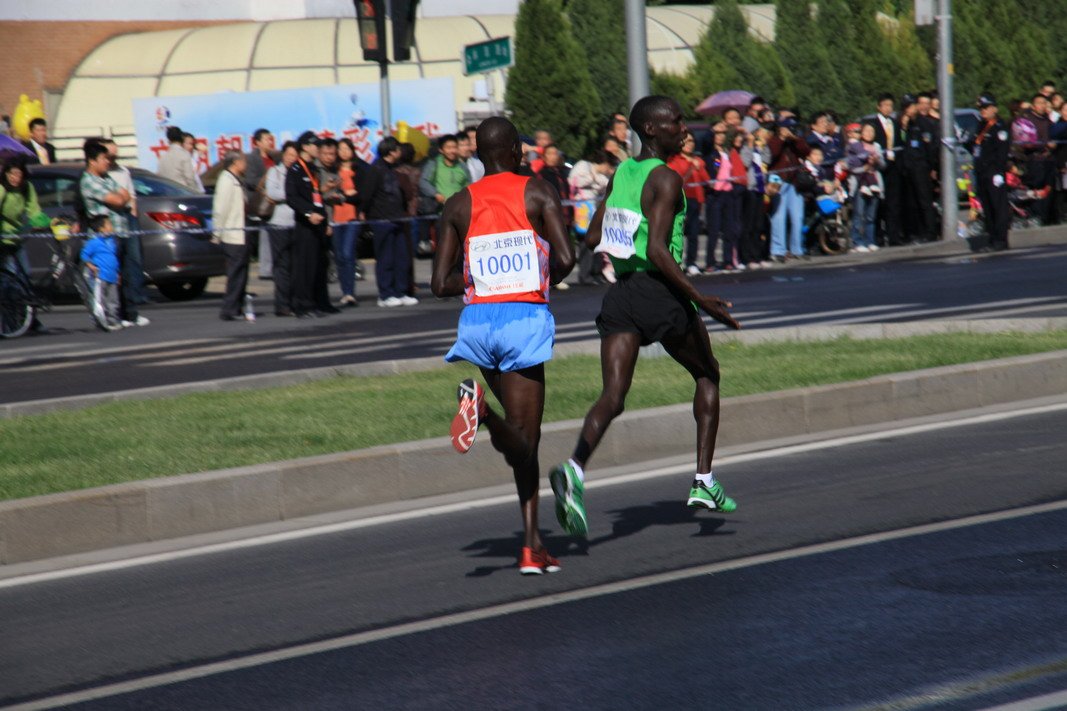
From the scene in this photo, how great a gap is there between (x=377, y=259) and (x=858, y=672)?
15706 mm

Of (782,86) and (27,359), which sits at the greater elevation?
(782,86)

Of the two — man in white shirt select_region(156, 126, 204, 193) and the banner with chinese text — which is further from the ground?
the banner with chinese text

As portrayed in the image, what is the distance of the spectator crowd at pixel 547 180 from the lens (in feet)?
61.7

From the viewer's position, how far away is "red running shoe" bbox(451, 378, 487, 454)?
6.63m

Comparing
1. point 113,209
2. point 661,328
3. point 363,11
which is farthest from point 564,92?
point 661,328

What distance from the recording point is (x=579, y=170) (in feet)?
71.1

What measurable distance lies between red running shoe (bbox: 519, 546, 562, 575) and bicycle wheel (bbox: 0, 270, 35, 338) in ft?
39.4

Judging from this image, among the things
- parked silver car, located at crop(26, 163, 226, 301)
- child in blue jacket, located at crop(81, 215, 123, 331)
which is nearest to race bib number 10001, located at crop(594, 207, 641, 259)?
child in blue jacket, located at crop(81, 215, 123, 331)

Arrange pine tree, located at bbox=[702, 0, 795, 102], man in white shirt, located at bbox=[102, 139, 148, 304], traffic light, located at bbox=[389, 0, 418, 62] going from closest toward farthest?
man in white shirt, located at bbox=[102, 139, 148, 304] → traffic light, located at bbox=[389, 0, 418, 62] → pine tree, located at bbox=[702, 0, 795, 102]

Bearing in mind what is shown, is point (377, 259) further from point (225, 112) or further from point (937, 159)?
point (225, 112)

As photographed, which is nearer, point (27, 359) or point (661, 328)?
point (661, 328)

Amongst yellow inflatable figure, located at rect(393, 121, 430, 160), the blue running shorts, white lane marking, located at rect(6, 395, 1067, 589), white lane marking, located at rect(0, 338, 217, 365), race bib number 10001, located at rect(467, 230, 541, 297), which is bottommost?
white lane marking, located at rect(6, 395, 1067, 589)

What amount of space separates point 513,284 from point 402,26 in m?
17.7

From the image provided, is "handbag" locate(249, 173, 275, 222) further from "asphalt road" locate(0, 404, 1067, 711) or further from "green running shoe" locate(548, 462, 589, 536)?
"green running shoe" locate(548, 462, 589, 536)
